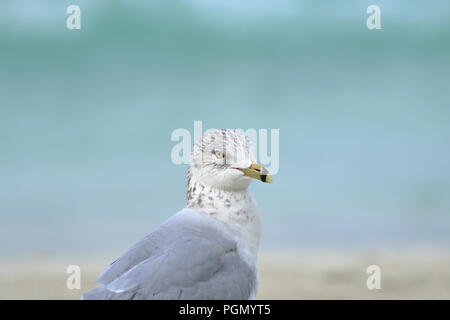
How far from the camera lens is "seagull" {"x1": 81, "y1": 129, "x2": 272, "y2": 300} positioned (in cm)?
287

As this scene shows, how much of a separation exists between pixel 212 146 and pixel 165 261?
1.95 feet

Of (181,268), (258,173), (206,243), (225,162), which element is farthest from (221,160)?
(181,268)

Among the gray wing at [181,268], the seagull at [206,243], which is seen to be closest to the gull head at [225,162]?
the seagull at [206,243]

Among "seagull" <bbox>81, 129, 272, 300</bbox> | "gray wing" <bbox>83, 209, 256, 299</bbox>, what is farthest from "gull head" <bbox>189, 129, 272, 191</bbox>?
"gray wing" <bbox>83, 209, 256, 299</bbox>

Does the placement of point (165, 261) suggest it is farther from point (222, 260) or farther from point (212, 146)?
point (212, 146)

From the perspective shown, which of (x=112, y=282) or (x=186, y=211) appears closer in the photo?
(x=112, y=282)

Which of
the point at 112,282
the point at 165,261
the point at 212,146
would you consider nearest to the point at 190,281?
the point at 165,261

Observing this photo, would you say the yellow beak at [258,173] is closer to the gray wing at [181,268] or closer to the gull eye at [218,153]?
the gull eye at [218,153]

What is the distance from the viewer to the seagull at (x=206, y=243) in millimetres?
2869

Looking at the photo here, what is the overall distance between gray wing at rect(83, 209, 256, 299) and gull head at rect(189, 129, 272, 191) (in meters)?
0.21

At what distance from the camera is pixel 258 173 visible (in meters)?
3.10

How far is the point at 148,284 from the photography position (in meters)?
2.84
